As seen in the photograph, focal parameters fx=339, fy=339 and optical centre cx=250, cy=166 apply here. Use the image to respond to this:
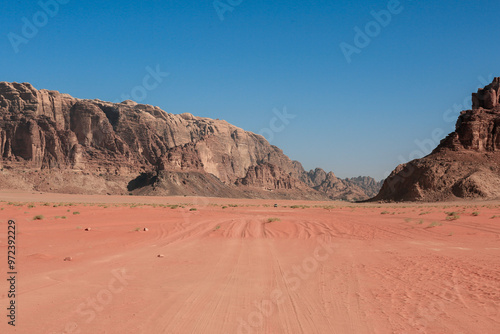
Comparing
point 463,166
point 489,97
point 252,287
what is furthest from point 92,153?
point 252,287

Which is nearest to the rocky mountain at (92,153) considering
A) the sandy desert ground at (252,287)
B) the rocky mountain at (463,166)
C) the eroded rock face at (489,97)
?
the rocky mountain at (463,166)

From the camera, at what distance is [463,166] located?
68.7 m

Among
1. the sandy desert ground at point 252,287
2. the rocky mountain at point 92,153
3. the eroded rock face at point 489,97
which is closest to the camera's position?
the sandy desert ground at point 252,287

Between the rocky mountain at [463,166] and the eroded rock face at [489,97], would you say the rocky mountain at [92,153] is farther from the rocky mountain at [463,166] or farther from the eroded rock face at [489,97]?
the eroded rock face at [489,97]

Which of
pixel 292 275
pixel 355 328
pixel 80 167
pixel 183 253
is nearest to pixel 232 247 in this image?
pixel 183 253

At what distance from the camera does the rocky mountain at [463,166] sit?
62844 millimetres

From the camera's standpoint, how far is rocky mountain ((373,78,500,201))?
206 ft

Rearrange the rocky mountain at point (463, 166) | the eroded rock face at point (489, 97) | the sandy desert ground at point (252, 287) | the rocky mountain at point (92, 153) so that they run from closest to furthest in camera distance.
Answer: the sandy desert ground at point (252, 287) < the rocky mountain at point (463, 166) < the eroded rock face at point (489, 97) < the rocky mountain at point (92, 153)

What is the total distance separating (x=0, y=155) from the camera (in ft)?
353

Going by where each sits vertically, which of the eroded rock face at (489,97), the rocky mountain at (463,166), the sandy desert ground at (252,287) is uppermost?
the eroded rock face at (489,97)

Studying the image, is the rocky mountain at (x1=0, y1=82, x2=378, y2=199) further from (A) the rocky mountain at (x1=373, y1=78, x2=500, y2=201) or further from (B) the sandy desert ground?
(B) the sandy desert ground

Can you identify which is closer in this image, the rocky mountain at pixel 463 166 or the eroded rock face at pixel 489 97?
the rocky mountain at pixel 463 166

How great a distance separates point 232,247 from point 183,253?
210 cm

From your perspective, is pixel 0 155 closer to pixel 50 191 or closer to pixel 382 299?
pixel 50 191
